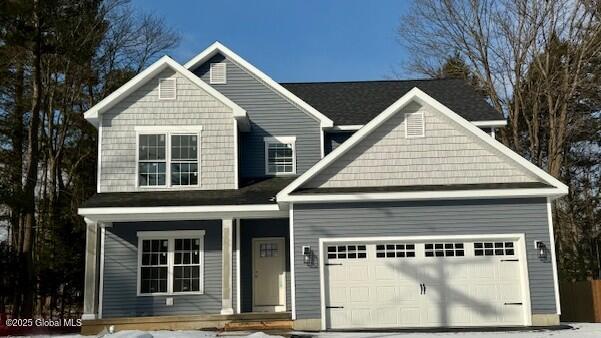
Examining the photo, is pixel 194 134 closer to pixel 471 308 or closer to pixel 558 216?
pixel 471 308

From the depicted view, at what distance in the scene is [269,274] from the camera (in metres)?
16.8

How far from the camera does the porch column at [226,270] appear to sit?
14.7 metres

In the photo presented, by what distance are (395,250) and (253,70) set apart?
7.54 metres

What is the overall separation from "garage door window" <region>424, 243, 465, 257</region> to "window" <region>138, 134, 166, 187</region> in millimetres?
7394

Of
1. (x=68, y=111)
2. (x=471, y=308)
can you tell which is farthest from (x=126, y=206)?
(x=68, y=111)

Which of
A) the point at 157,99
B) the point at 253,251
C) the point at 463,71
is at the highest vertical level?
the point at 463,71

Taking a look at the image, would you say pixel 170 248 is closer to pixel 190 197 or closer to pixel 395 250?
pixel 190 197

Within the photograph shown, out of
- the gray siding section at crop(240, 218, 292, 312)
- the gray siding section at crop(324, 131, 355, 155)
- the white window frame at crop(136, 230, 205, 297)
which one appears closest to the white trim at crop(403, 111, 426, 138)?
the gray siding section at crop(324, 131, 355, 155)

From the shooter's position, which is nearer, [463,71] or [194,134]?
[194,134]

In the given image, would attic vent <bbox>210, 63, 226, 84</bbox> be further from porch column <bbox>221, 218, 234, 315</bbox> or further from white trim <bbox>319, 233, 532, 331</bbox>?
white trim <bbox>319, 233, 532, 331</bbox>

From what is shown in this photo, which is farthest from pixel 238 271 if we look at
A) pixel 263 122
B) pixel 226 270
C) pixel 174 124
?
pixel 263 122

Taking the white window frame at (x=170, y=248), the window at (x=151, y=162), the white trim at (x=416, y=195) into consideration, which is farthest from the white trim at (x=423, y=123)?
the window at (x=151, y=162)

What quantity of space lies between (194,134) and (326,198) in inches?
191

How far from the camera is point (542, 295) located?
535 inches
